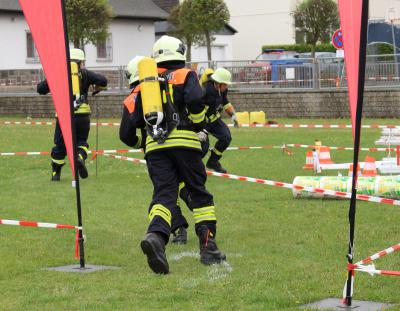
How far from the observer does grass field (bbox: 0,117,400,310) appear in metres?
6.57

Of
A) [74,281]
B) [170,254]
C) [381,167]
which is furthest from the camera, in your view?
[381,167]

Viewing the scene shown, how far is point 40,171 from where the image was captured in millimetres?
16078

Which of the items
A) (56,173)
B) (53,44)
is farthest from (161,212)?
(56,173)

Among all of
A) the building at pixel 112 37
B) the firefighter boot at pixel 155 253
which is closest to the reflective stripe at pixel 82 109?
the firefighter boot at pixel 155 253

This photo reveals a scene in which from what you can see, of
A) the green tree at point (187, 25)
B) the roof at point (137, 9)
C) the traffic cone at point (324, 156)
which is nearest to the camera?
the traffic cone at point (324, 156)

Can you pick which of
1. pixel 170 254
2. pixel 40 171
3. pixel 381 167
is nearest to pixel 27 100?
pixel 40 171

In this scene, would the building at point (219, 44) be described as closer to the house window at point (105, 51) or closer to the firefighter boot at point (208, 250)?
the house window at point (105, 51)

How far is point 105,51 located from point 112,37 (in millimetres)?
911

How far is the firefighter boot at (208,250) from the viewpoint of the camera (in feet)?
25.4

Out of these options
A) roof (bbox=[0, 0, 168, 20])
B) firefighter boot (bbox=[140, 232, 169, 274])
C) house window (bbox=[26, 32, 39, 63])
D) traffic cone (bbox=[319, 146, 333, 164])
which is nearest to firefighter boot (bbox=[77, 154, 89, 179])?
traffic cone (bbox=[319, 146, 333, 164])

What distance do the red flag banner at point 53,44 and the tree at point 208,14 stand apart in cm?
3722

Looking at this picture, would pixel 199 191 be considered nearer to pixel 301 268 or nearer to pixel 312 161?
pixel 301 268

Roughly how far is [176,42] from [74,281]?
212 centimetres

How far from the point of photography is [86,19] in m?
41.4
